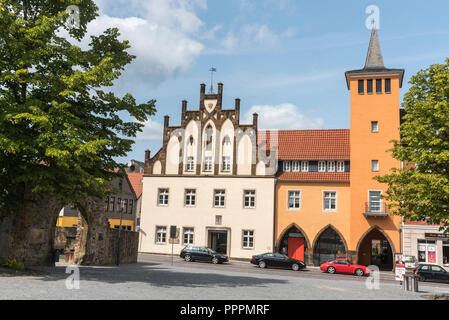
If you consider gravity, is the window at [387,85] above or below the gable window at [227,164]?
above

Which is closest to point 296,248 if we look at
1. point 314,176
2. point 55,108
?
point 314,176

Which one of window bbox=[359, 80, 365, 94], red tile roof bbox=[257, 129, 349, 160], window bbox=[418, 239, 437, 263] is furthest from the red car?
window bbox=[359, 80, 365, 94]

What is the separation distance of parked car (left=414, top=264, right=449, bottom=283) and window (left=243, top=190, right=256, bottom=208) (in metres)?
15.2

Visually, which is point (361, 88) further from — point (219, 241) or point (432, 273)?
point (219, 241)

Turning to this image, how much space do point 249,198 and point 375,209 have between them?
10.7 meters

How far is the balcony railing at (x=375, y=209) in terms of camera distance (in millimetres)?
35622

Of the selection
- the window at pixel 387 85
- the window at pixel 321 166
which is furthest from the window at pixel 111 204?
the window at pixel 387 85

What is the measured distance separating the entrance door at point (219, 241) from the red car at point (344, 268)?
10.8 m

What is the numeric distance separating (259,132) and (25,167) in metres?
29.0

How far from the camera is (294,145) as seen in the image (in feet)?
135

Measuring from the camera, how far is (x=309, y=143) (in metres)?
41.0

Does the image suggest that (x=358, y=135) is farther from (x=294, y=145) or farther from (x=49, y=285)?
(x=49, y=285)

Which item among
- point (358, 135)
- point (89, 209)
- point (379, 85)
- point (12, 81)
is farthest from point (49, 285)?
point (379, 85)

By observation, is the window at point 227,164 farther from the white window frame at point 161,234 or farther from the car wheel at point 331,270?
the car wheel at point 331,270
